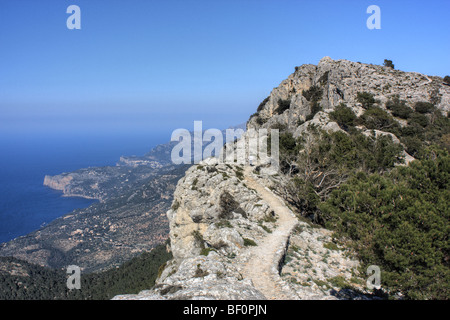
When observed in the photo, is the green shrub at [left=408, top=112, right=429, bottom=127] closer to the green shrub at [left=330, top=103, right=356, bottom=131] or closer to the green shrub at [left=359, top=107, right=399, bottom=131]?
the green shrub at [left=359, top=107, right=399, bottom=131]

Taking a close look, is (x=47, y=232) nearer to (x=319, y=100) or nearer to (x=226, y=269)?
(x=319, y=100)

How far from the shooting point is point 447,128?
45219 mm

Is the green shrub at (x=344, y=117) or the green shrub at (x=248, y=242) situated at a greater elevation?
the green shrub at (x=344, y=117)

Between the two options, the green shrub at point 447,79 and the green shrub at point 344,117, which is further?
the green shrub at point 447,79

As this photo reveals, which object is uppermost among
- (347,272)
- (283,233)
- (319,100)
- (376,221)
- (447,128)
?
(319,100)

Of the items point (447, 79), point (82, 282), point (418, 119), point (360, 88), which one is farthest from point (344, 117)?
point (82, 282)

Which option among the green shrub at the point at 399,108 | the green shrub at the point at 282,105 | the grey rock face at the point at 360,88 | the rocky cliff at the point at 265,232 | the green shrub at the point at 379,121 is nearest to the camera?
the rocky cliff at the point at 265,232

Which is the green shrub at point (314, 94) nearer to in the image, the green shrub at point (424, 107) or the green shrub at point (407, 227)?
the green shrub at point (424, 107)

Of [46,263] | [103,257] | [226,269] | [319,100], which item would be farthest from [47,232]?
[226,269]

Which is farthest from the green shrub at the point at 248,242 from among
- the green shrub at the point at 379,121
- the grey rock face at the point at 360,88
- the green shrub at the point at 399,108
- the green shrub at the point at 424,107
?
the green shrub at the point at 424,107

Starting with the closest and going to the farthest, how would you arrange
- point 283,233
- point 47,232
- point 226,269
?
point 226,269 < point 283,233 < point 47,232

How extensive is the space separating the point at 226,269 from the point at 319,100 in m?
55.6

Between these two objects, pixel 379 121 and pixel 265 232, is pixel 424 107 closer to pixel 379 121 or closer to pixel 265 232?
pixel 379 121

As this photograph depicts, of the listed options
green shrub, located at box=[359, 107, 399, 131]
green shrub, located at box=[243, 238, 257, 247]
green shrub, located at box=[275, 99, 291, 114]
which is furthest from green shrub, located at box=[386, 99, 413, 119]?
green shrub, located at box=[243, 238, 257, 247]
